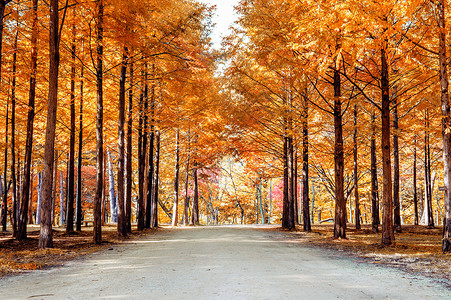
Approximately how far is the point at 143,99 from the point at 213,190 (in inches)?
848

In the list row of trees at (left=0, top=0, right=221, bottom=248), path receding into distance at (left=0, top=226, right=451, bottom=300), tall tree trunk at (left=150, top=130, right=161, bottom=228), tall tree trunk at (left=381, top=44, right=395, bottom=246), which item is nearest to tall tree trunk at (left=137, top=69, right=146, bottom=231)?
row of trees at (left=0, top=0, right=221, bottom=248)

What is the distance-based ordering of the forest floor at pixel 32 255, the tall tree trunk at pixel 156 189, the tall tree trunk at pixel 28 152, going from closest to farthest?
the forest floor at pixel 32 255, the tall tree trunk at pixel 28 152, the tall tree trunk at pixel 156 189

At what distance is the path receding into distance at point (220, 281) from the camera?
14.4 feet

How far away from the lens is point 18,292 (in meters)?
4.70

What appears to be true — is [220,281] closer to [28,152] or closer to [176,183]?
[28,152]

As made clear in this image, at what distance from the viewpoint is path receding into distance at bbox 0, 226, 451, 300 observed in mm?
4402

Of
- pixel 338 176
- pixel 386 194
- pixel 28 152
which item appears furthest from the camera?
pixel 338 176

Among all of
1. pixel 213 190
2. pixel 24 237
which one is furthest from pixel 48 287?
pixel 213 190

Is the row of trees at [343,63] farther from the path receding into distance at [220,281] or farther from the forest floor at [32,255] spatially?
the forest floor at [32,255]

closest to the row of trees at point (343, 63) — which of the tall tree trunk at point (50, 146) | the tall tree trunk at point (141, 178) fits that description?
the tall tree trunk at point (141, 178)

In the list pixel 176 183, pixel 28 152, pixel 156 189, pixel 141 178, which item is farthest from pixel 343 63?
pixel 176 183

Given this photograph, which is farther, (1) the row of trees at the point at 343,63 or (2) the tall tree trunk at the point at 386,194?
(2) the tall tree trunk at the point at 386,194

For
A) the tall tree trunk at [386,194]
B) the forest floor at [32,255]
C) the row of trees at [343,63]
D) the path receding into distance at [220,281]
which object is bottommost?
the forest floor at [32,255]

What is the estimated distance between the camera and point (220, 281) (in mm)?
5094
